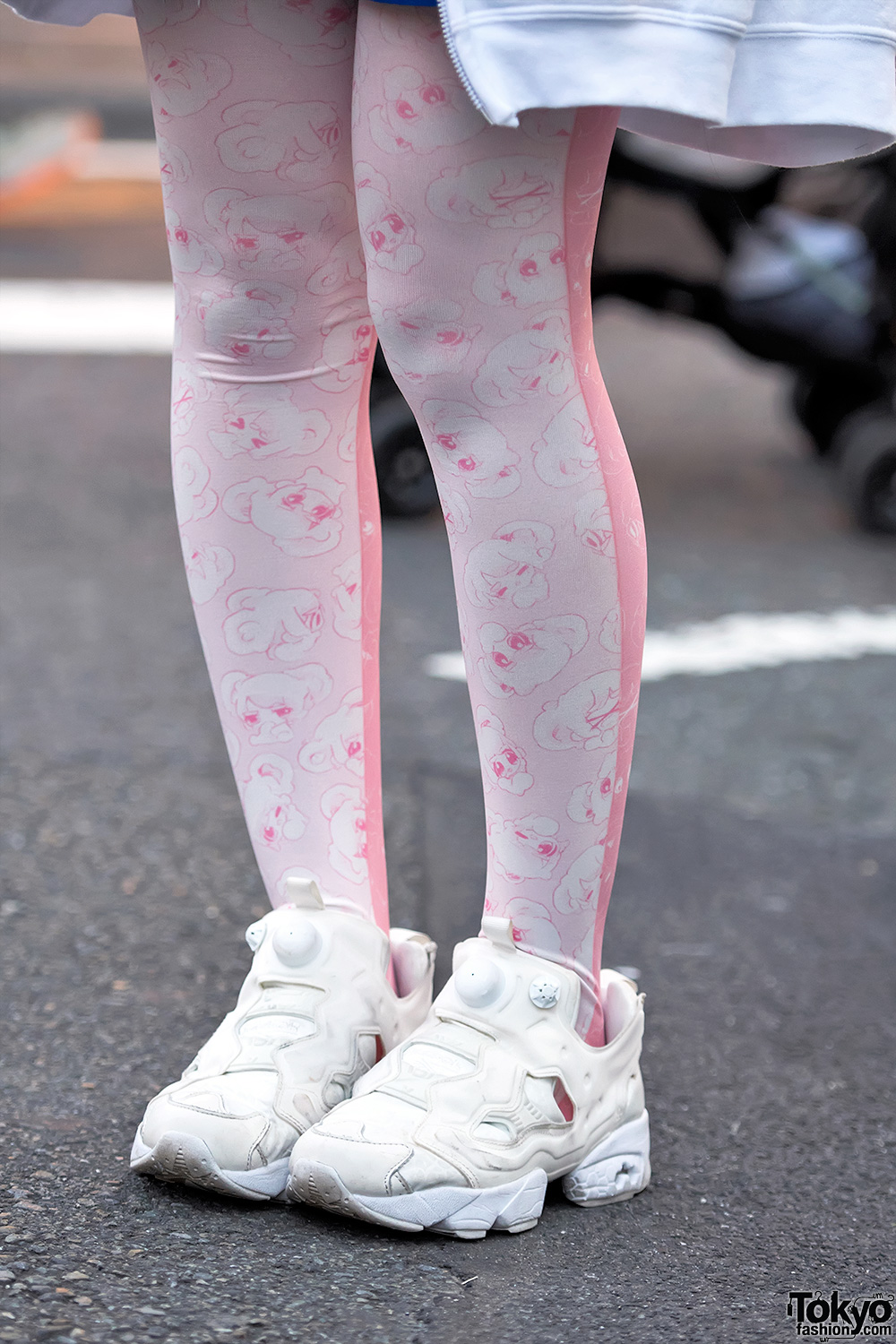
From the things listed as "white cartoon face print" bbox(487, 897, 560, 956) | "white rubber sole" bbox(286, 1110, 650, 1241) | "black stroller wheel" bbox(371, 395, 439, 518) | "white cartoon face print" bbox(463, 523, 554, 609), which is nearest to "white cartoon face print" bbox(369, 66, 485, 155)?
"white cartoon face print" bbox(463, 523, 554, 609)

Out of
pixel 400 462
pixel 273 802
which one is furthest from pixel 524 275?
pixel 400 462

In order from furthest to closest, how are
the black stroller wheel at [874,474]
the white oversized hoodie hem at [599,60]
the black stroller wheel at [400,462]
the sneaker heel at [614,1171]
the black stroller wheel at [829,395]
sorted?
the black stroller wheel at [829,395]
the black stroller wheel at [874,474]
the black stroller wheel at [400,462]
the sneaker heel at [614,1171]
the white oversized hoodie hem at [599,60]

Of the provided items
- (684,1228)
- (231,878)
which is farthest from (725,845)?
(684,1228)

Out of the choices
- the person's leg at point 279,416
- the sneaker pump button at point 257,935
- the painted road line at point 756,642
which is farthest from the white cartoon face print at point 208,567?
the painted road line at point 756,642

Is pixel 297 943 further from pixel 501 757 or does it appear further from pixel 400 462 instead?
pixel 400 462

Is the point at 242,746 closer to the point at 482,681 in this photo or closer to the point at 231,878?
the point at 482,681

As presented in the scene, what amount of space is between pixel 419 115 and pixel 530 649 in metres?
0.30

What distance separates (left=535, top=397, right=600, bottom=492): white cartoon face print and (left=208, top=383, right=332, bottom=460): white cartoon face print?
0.61ft

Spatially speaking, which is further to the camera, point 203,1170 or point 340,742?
point 340,742

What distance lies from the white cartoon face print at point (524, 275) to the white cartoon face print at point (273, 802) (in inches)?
13.7

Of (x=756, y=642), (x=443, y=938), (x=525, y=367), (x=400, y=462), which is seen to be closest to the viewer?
(x=525, y=367)

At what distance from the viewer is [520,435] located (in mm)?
862

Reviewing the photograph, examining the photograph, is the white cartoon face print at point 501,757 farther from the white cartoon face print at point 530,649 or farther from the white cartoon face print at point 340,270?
the white cartoon face print at point 340,270

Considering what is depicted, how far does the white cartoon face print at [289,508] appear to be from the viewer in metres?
0.98
